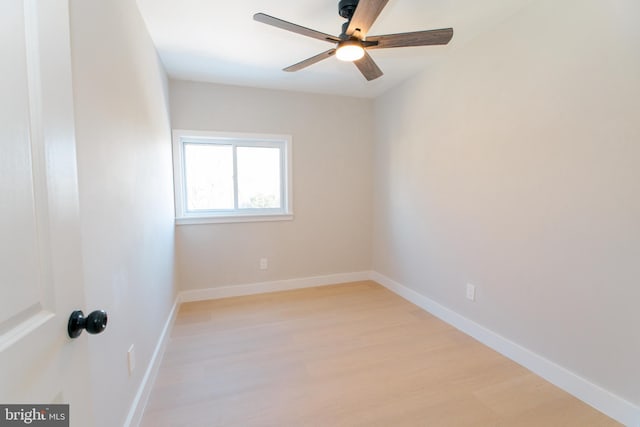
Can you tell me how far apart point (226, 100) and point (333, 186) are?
5.22 ft

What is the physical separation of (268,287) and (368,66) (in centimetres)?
255

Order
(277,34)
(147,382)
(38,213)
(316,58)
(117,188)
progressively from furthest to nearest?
(277,34) → (316,58) → (147,382) → (117,188) → (38,213)

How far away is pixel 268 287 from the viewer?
323 centimetres

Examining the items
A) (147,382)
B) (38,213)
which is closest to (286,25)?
(38,213)

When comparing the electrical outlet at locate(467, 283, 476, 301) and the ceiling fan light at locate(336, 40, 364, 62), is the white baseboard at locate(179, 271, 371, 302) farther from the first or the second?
the ceiling fan light at locate(336, 40, 364, 62)

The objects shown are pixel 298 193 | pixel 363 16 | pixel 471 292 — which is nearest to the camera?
pixel 363 16

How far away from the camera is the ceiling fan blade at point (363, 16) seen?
4.31 feet

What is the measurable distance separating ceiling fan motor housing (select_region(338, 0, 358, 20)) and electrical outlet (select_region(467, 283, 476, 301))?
2.23m

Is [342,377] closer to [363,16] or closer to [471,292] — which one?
[471,292]

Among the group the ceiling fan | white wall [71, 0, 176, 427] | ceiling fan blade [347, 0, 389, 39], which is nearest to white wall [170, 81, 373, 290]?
white wall [71, 0, 176, 427]

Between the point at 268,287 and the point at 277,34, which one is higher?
the point at 277,34

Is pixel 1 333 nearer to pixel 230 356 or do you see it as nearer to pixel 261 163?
pixel 230 356

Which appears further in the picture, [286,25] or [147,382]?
[147,382]

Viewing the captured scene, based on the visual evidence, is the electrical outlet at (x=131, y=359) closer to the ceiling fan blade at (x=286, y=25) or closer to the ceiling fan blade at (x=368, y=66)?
the ceiling fan blade at (x=286, y=25)
